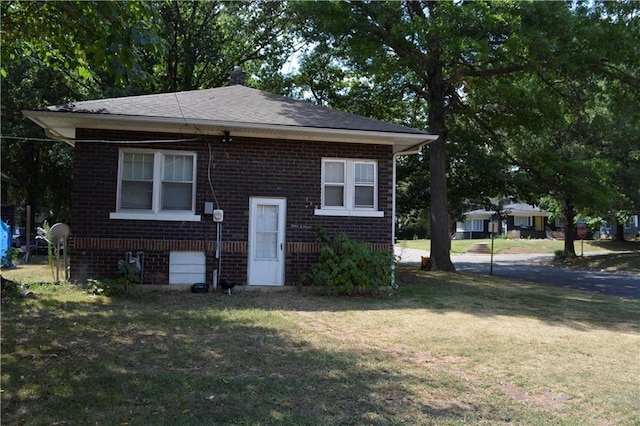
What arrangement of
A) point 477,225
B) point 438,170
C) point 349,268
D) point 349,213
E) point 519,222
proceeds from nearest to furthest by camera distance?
point 349,268, point 349,213, point 438,170, point 519,222, point 477,225

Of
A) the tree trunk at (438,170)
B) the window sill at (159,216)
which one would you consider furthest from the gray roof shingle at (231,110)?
the tree trunk at (438,170)

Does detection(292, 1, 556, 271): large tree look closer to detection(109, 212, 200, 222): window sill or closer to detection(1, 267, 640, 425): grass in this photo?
detection(109, 212, 200, 222): window sill

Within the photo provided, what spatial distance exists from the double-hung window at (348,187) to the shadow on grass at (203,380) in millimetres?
4959

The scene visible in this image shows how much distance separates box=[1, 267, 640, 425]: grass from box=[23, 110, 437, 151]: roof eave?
3582 mm

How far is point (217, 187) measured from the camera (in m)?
11.4

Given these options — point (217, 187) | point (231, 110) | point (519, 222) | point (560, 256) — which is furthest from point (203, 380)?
point (519, 222)

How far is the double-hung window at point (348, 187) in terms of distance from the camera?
39.2 feet

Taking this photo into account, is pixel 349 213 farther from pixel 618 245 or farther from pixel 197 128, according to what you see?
pixel 618 245

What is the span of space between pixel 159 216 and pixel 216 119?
97.0 inches

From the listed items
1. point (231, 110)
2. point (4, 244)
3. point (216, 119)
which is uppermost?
point (231, 110)

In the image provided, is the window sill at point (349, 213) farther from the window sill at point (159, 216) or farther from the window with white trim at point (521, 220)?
the window with white trim at point (521, 220)

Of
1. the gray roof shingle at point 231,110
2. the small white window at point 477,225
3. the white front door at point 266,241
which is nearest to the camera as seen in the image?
the gray roof shingle at point 231,110

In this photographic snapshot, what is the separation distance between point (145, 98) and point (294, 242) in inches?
196

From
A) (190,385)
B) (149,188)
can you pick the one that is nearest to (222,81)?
(149,188)
